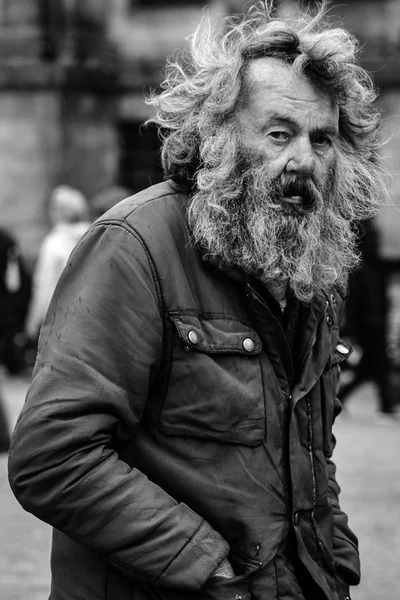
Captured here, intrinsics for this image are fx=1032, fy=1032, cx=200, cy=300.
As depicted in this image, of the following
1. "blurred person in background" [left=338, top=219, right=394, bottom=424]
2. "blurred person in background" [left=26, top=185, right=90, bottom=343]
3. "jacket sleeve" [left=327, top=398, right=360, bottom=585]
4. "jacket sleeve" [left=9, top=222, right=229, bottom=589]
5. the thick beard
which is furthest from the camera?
"blurred person in background" [left=338, top=219, right=394, bottom=424]

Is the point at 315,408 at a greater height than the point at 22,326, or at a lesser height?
greater

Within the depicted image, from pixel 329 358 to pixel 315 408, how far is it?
0.18 m

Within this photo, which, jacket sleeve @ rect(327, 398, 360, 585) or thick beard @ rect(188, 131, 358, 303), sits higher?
thick beard @ rect(188, 131, 358, 303)

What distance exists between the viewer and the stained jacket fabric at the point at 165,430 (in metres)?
2.05

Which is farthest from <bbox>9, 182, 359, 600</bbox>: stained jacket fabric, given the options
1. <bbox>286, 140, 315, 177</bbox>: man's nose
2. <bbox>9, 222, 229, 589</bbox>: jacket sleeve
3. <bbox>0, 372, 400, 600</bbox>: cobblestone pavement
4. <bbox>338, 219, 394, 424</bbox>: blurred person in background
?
<bbox>338, 219, 394, 424</bbox>: blurred person in background

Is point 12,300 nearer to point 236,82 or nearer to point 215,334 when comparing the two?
point 236,82

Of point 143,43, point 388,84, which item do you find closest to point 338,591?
point 388,84


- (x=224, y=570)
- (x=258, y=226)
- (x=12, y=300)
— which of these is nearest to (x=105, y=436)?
(x=224, y=570)

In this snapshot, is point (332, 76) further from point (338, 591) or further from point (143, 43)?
point (143, 43)

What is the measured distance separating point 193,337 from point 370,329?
23.4 feet

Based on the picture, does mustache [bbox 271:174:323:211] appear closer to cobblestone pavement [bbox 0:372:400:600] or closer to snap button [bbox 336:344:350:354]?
snap button [bbox 336:344:350:354]

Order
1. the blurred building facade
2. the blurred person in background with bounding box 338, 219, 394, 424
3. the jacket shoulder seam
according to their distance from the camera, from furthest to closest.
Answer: the blurred building facade < the blurred person in background with bounding box 338, 219, 394, 424 < the jacket shoulder seam

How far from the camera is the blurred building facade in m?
13.4

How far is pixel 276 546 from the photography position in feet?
7.18
